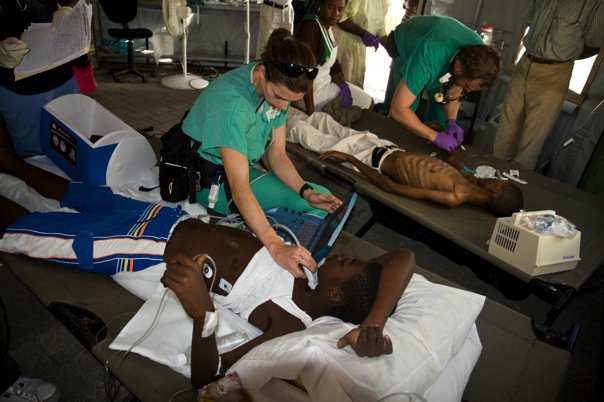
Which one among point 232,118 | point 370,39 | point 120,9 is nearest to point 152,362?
point 232,118

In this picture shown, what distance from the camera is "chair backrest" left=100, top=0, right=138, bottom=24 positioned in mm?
4832

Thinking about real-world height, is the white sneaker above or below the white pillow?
below

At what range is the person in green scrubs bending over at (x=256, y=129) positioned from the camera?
5.34ft

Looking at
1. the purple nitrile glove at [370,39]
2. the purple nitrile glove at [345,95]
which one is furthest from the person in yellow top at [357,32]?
the purple nitrile glove at [345,95]

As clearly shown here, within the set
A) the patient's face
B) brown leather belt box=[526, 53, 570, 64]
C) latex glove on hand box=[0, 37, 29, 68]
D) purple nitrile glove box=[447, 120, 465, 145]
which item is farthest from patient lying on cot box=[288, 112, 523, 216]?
latex glove on hand box=[0, 37, 29, 68]

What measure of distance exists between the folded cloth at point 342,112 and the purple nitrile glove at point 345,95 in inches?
7.3

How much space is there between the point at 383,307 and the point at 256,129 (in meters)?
0.95

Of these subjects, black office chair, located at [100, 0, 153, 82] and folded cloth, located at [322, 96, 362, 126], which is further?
black office chair, located at [100, 0, 153, 82]

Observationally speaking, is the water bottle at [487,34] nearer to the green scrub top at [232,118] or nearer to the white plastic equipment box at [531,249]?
the white plastic equipment box at [531,249]

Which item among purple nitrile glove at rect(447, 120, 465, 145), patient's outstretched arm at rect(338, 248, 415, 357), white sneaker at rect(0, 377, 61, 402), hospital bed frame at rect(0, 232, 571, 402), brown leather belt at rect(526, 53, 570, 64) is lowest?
white sneaker at rect(0, 377, 61, 402)

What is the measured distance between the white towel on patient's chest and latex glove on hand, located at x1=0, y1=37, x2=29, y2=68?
171 centimetres

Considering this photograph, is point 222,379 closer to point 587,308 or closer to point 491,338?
point 491,338

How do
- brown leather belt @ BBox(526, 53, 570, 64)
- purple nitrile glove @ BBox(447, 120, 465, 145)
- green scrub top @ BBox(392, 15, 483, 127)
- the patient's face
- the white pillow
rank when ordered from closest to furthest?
1. the white pillow
2. the patient's face
3. green scrub top @ BBox(392, 15, 483, 127)
4. purple nitrile glove @ BBox(447, 120, 465, 145)
5. brown leather belt @ BBox(526, 53, 570, 64)

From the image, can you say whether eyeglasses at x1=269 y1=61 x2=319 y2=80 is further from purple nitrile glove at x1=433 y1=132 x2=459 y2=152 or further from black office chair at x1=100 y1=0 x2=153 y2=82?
black office chair at x1=100 y1=0 x2=153 y2=82
